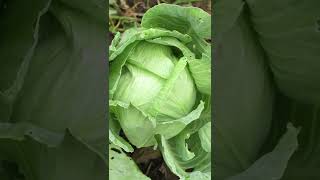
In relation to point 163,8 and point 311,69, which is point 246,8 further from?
point 163,8

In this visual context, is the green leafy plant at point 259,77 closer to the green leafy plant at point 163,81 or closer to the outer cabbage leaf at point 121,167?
the green leafy plant at point 163,81

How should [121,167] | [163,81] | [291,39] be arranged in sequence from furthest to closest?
[121,167] → [163,81] → [291,39]

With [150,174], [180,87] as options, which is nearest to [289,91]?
[180,87]

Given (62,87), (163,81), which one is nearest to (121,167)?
(163,81)

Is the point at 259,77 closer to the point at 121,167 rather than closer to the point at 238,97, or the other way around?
the point at 238,97

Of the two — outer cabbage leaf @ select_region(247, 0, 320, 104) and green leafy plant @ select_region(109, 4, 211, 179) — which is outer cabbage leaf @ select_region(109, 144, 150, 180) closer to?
green leafy plant @ select_region(109, 4, 211, 179)

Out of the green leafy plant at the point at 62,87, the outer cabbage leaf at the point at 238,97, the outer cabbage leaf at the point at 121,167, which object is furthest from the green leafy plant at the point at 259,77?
the outer cabbage leaf at the point at 121,167

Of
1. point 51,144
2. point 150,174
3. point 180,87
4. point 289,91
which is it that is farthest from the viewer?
point 150,174
